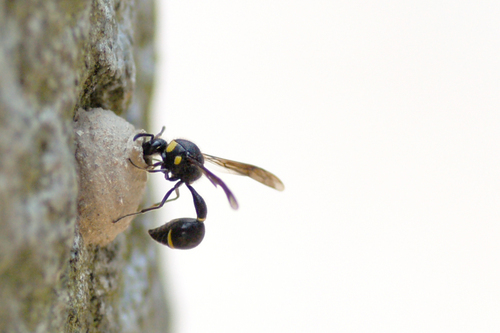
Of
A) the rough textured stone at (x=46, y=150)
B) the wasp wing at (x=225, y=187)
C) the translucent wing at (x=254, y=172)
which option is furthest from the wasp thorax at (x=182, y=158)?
the rough textured stone at (x=46, y=150)

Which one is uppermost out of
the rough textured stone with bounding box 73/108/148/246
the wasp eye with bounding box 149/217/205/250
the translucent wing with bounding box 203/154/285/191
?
the translucent wing with bounding box 203/154/285/191

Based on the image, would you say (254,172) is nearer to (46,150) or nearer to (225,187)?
(225,187)

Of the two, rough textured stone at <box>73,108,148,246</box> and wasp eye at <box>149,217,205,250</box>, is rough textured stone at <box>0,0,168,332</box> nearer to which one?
rough textured stone at <box>73,108,148,246</box>

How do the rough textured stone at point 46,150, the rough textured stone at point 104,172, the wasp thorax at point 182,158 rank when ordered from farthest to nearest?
the wasp thorax at point 182,158, the rough textured stone at point 104,172, the rough textured stone at point 46,150

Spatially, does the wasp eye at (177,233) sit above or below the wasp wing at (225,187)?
below

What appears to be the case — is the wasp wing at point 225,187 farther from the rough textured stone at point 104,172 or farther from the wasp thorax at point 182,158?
the rough textured stone at point 104,172

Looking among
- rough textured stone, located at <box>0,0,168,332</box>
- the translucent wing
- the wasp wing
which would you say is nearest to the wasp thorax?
the wasp wing

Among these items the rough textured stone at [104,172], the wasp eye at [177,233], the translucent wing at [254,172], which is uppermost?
the translucent wing at [254,172]
